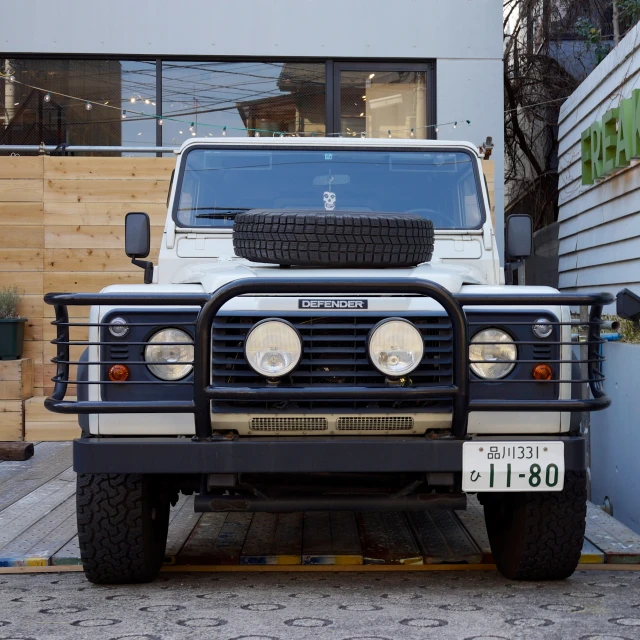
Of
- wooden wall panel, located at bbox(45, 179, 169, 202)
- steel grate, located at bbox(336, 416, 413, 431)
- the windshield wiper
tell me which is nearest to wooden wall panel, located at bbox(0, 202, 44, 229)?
wooden wall panel, located at bbox(45, 179, 169, 202)

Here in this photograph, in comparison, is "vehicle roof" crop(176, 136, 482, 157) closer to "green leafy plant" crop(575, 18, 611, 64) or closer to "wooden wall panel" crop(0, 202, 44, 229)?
"wooden wall panel" crop(0, 202, 44, 229)

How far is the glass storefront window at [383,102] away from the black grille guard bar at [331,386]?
6958mm

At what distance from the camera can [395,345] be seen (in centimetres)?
364

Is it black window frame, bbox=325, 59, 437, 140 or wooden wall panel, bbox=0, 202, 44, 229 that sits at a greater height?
black window frame, bbox=325, 59, 437, 140

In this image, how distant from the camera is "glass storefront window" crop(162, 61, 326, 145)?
1038 cm

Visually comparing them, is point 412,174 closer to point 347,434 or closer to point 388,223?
point 388,223

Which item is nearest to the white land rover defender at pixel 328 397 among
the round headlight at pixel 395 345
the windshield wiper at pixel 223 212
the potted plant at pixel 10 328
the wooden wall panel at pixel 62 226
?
the round headlight at pixel 395 345

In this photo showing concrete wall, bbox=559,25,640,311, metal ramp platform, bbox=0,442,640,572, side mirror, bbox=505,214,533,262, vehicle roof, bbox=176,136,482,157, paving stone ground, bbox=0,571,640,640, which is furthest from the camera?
concrete wall, bbox=559,25,640,311

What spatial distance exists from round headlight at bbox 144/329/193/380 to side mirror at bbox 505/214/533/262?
2.01 m

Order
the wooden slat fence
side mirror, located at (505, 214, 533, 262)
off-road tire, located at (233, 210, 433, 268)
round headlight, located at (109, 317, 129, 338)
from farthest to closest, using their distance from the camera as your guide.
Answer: the wooden slat fence < side mirror, located at (505, 214, 533, 262) < off-road tire, located at (233, 210, 433, 268) < round headlight, located at (109, 317, 129, 338)

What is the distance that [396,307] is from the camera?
3727 millimetres

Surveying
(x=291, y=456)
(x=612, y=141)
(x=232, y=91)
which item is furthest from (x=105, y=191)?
(x=291, y=456)

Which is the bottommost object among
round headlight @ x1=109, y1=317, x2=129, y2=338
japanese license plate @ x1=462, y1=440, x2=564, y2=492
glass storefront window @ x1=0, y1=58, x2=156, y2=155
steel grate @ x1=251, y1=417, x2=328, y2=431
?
japanese license plate @ x1=462, y1=440, x2=564, y2=492

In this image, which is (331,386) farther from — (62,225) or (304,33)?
(304,33)
